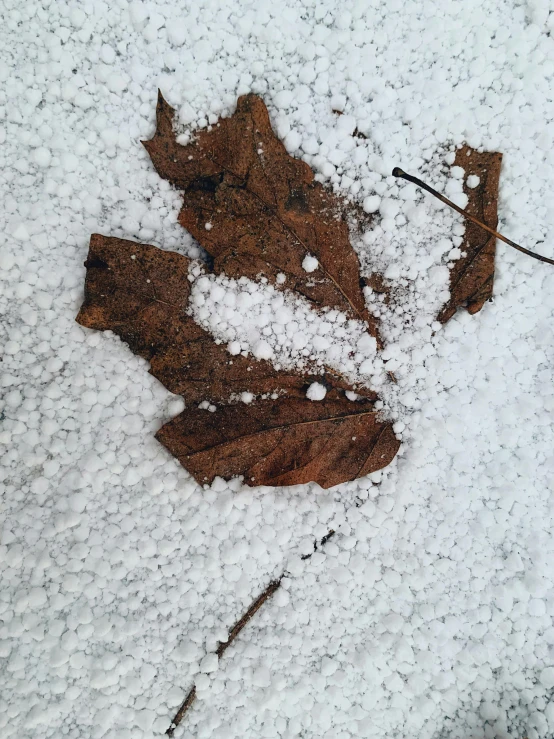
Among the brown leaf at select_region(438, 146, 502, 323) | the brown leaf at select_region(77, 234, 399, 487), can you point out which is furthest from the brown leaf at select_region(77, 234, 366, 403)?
the brown leaf at select_region(438, 146, 502, 323)

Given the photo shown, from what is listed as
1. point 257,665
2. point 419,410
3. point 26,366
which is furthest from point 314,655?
point 26,366

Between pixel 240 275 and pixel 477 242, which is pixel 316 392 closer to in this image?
pixel 240 275

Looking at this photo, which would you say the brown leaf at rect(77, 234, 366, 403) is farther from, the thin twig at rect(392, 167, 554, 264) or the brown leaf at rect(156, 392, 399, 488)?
the thin twig at rect(392, 167, 554, 264)

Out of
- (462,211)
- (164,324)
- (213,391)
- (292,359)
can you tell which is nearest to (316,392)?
(292,359)

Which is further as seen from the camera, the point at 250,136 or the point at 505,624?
the point at 505,624

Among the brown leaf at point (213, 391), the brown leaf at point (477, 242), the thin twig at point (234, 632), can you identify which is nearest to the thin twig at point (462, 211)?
the brown leaf at point (477, 242)

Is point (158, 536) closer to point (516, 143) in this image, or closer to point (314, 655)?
point (314, 655)
